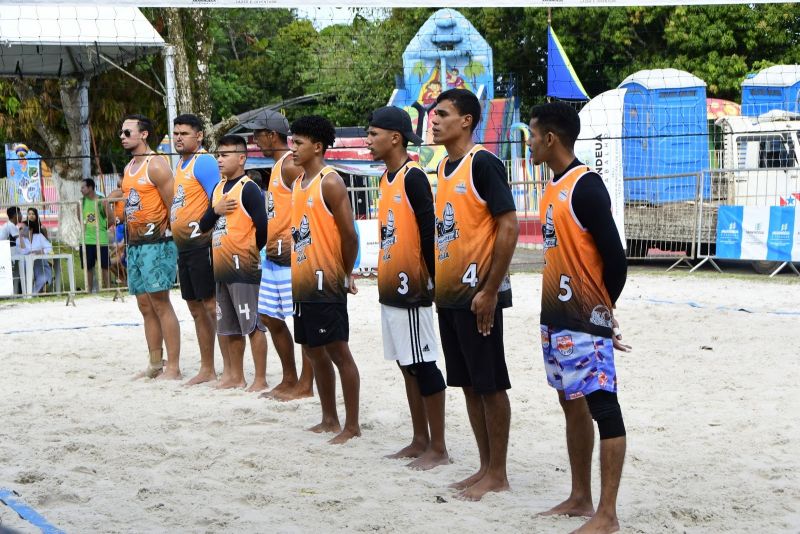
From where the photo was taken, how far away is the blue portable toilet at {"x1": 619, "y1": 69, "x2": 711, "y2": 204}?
59.6 ft

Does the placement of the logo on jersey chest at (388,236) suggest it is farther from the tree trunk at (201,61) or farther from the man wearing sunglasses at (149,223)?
the tree trunk at (201,61)

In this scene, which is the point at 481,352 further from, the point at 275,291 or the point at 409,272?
the point at 275,291

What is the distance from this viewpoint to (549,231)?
12.8 ft

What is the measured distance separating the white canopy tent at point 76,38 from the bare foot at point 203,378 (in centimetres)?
608

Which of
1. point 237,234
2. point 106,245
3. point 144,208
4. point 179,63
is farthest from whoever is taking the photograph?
point 179,63

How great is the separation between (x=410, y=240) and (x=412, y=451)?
43.3 inches

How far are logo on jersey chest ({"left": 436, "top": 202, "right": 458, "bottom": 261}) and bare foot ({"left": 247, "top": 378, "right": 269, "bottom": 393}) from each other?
284cm

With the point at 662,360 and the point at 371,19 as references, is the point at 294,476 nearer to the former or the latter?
the point at 662,360

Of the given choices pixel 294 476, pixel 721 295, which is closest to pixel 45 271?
pixel 721 295

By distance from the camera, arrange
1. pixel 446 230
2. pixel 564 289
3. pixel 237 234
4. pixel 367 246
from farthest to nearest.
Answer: pixel 367 246
pixel 237 234
pixel 446 230
pixel 564 289

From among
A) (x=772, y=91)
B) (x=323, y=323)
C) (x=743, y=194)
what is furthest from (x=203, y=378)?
(x=772, y=91)

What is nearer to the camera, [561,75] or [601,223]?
[601,223]

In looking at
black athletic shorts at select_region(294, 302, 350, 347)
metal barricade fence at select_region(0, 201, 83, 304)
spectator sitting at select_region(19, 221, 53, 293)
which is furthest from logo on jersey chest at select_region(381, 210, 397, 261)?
spectator sitting at select_region(19, 221, 53, 293)

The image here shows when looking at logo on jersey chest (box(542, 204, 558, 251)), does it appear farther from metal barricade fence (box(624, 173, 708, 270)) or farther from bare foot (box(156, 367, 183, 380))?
metal barricade fence (box(624, 173, 708, 270))
